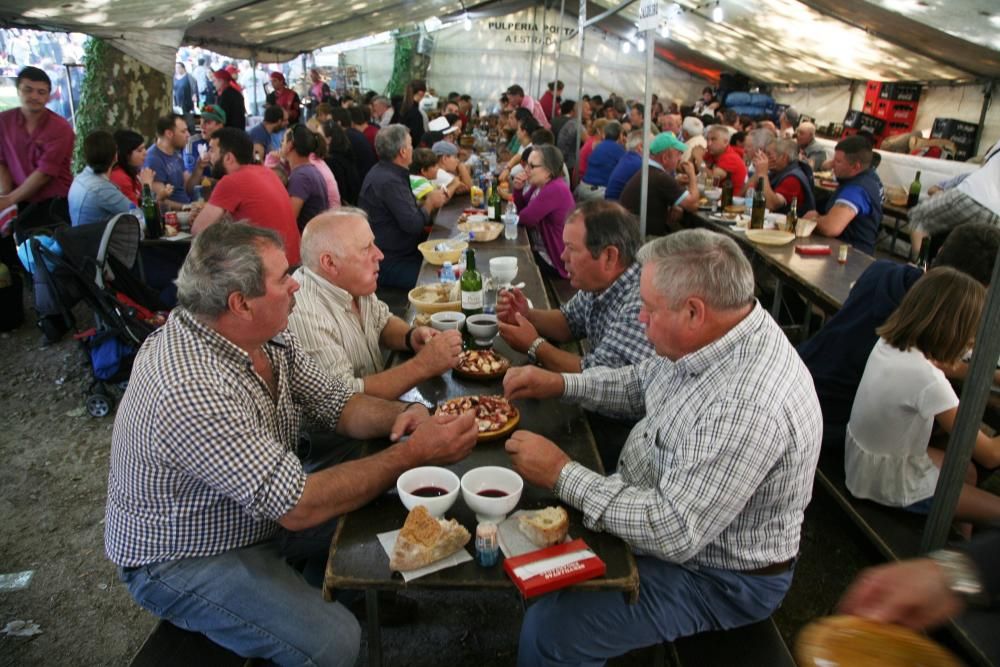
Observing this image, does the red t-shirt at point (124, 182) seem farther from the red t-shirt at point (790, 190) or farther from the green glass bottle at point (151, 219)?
the red t-shirt at point (790, 190)

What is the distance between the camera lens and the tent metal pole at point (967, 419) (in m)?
1.82

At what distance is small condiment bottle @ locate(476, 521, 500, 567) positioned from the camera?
1516mm

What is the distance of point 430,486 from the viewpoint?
5.80 ft

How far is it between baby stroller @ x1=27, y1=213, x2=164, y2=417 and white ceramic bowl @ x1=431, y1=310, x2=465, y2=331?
2.21m

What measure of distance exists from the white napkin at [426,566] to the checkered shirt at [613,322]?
1226 millimetres

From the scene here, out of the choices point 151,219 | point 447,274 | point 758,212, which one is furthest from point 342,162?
point 758,212

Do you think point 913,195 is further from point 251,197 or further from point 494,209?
point 251,197

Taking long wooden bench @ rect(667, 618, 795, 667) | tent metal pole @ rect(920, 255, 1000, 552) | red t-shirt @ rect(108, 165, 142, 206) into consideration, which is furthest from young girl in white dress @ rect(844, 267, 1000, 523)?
red t-shirt @ rect(108, 165, 142, 206)

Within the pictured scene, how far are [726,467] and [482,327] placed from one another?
1404 mm

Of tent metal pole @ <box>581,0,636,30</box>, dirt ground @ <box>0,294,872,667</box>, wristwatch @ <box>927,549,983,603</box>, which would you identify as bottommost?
dirt ground @ <box>0,294,872,667</box>

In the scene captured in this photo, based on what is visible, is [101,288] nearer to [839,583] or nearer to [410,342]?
[410,342]

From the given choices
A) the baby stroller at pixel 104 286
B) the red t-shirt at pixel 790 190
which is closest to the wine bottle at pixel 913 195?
the red t-shirt at pixel 790 190

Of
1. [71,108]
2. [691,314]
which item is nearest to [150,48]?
[71,108]

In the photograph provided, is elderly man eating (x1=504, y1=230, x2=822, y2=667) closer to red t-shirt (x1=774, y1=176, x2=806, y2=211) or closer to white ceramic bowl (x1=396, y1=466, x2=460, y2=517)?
white ceramic bowl (x1=396, y1=466, x2=460, y2=517)
